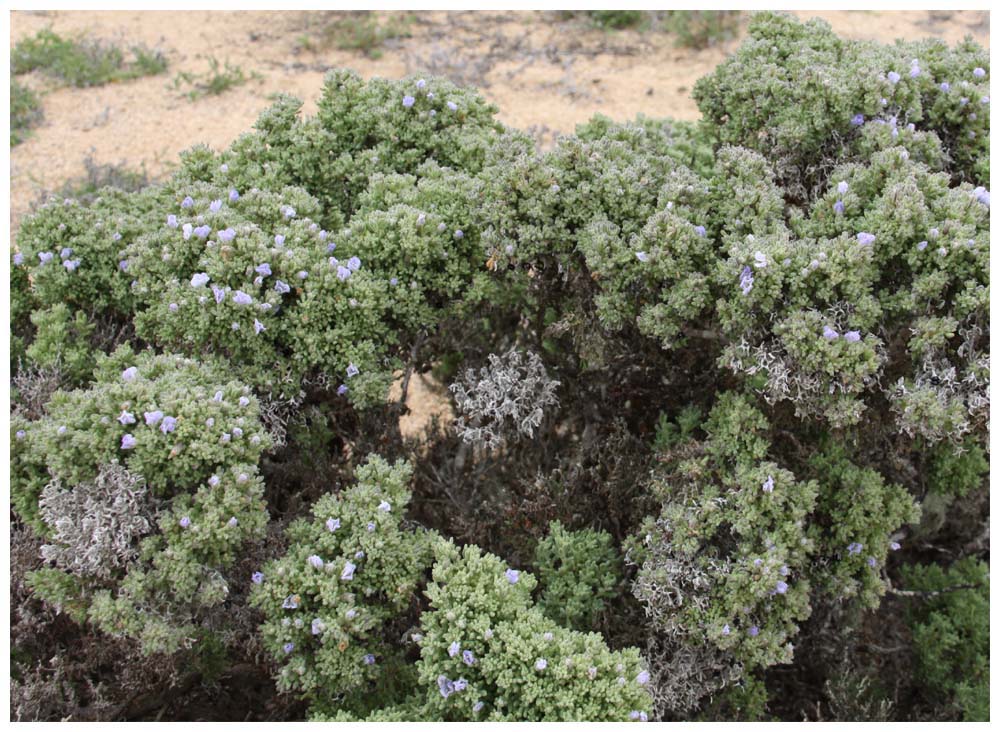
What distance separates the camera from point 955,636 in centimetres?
378

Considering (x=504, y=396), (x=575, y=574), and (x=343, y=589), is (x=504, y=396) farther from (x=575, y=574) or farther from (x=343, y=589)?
(x=343, y=589)

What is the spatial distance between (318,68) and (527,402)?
4.89 m

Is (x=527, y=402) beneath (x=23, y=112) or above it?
beneath

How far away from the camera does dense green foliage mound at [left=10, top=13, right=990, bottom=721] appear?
114 inches

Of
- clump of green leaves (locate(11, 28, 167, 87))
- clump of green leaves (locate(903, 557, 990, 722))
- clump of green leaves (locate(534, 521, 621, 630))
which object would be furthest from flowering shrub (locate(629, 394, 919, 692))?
clump of green leaves (locate(11, 28, 167, 87))

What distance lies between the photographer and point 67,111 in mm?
6895

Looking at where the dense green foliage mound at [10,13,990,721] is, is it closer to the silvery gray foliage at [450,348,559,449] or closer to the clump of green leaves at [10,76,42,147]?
the silvery gray foliage at [450,348,559,449]

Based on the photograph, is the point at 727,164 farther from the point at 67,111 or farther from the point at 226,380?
the point at 67,111

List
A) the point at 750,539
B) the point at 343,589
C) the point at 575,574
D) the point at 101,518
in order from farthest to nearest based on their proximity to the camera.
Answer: the point at 575,574, the point at 750,539, the point at 343,589, the point at 101,518

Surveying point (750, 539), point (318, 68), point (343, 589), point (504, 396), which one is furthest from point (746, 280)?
point (318, 68)

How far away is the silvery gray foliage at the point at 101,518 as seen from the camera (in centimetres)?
284

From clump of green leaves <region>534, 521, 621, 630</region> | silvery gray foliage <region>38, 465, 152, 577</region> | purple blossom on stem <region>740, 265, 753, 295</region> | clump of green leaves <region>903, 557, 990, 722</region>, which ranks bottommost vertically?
clump of green leaves <region>903, 557, 990, 722</region>

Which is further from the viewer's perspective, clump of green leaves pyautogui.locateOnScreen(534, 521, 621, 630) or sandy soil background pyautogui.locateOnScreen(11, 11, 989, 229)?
sandy soil background pyautogui.locateOnScreen(11, 11, 989, 229)

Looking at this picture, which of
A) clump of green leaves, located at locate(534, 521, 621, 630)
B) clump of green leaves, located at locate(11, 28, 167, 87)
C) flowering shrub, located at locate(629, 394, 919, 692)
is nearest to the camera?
flowering shrub, located at locate(629, 394, 919, 692)
